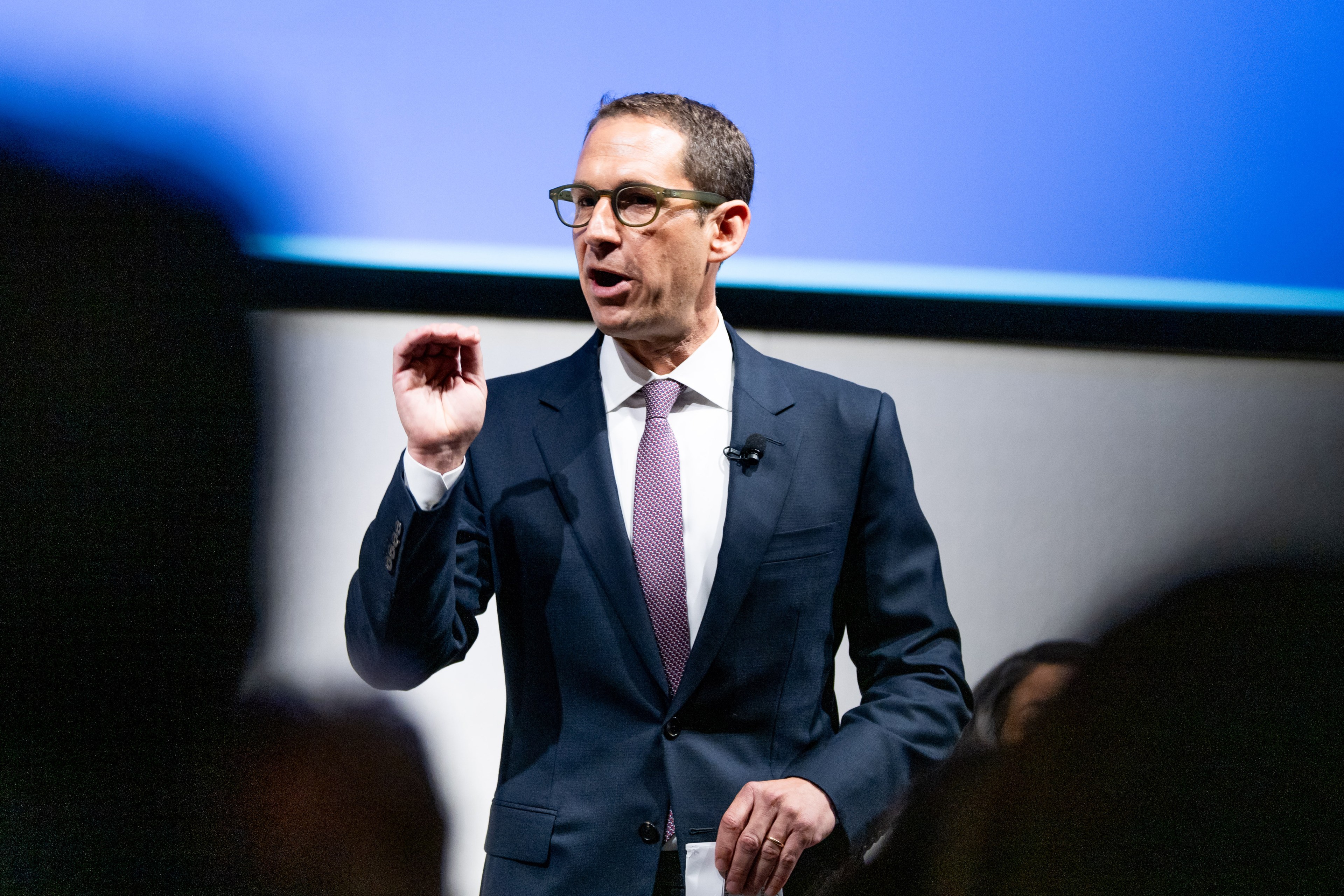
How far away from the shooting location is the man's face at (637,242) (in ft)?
5.05

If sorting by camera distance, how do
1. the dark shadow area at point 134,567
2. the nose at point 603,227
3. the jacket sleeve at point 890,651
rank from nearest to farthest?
the jacket sleeve at point 890,651 < the nose at point 603,227 < the dark shadow area at point 134,567

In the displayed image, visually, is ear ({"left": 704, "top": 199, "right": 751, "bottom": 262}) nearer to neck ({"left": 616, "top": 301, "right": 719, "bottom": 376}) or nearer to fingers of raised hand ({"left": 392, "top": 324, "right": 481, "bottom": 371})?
neck ({"left": 616, "top": 301, "right": 719, "bottom": 376})

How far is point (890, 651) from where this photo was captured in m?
1.56

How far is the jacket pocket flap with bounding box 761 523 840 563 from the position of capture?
59.6 inches

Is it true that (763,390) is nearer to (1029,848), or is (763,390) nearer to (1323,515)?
(1029,848)

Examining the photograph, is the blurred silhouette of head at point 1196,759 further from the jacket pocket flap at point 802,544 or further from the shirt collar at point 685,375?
the shirt collar at point 685,375

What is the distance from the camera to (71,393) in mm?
2195

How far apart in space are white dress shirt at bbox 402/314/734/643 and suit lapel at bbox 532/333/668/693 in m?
0.02

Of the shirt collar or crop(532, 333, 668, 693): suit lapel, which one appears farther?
the shirt collar

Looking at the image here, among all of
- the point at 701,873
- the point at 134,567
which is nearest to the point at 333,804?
the point at 134,567

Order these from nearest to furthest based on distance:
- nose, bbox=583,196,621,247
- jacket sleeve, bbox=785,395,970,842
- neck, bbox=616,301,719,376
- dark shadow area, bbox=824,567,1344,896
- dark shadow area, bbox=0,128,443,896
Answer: jacket sleeve, bbox=785,395,970,842 < nose, bbox=583,196,621,247 < neck, bbox=616,301,719,376 < dark shadow area, bbox=0,128,443,896 < dark shadow area, bbox=824,567,1344,896

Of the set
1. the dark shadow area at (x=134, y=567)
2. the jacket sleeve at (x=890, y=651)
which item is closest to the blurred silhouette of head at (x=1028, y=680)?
the jacket sleeve at (x=890, y=651)

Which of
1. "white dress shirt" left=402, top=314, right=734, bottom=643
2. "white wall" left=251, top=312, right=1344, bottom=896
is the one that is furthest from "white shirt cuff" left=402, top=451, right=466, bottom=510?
"white wall" left=251, top=312, right=1344, bottom=896

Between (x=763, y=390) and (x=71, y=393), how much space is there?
143 centimetres
